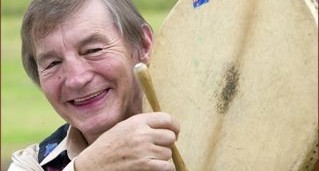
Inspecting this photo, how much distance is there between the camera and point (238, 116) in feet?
9.32

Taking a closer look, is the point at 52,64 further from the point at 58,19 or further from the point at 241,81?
the point at 241,81

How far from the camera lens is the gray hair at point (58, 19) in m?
3.10

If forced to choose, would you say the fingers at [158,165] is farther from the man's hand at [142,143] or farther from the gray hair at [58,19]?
the gray hair at [58,19]

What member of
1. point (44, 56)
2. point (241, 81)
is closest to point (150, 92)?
point (241, 81)

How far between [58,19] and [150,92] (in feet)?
1.42

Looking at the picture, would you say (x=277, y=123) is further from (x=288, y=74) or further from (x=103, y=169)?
(x=103, y=169)

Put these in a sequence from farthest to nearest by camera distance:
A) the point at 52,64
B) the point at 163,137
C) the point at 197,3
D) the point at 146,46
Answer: the point at 146,46
the point at 52,64
the point at 197,3
the point at 163,137

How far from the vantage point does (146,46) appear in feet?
10.9

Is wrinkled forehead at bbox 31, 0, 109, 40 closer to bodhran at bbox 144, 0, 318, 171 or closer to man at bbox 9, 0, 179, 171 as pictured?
man at bbox 9, 0, 179, 171

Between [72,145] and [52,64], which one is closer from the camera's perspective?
[52,64]

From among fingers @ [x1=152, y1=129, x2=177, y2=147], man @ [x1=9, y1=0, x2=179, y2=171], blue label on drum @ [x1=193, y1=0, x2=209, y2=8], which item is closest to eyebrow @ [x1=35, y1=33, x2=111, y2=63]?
man @ [x1=9, y1=0, x2=179, y2=171]

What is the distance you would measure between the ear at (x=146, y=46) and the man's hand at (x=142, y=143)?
47 centimetres

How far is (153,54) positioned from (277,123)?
0.55 meters

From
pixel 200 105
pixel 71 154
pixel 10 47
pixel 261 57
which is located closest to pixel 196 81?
pixel 200 105
